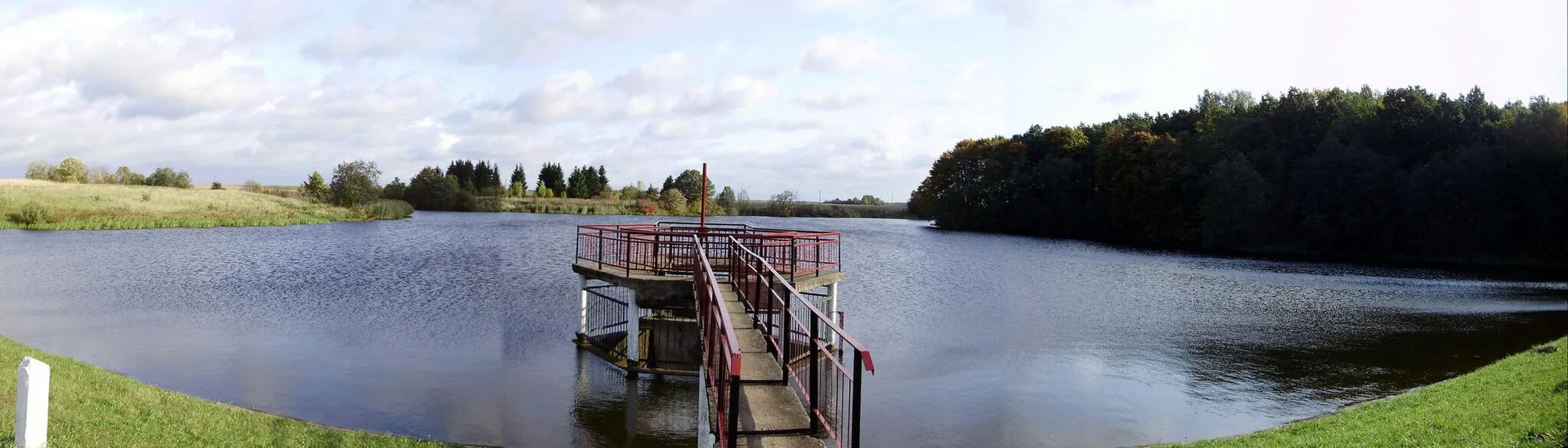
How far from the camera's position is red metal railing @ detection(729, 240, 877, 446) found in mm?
5934

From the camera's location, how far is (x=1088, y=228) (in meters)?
76.9

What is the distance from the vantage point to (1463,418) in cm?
909

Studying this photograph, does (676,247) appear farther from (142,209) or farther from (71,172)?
(71,172)

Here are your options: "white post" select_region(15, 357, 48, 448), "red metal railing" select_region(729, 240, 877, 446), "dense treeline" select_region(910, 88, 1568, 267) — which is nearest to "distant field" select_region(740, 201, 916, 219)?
"dense treeline" select_region(910, 88, 1568, 267)

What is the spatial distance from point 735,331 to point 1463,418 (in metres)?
8.10

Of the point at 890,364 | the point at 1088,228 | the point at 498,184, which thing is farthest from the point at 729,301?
the point at 498,184

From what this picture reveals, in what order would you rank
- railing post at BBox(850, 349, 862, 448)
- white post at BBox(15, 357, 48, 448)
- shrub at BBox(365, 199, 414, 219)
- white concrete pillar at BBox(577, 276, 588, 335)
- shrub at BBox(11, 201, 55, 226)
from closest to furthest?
railing post at BBox(850, 349, 862, 448), white post at BBox(15, 357, 48, 448), white concrete pillar at BBox(577, 276, 588, 335), shrub at BBox(11, 201, 55, 226), shrub at BBox(365, 199, 414, 219)

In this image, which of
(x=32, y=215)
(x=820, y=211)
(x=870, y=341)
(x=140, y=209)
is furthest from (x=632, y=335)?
(x=820, y=211)

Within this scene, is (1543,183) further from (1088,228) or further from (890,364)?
(890,364)

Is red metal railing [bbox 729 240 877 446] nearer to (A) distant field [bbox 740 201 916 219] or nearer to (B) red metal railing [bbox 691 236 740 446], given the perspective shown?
(B) red metal railing [bbox 691 236 740 446]

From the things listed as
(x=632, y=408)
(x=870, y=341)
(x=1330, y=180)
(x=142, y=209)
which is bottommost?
(x=632, y=408)

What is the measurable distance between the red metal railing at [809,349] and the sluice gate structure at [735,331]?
2cm

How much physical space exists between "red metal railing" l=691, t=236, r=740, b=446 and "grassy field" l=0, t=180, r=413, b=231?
53.0m

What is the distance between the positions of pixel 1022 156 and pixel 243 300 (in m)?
75.8
